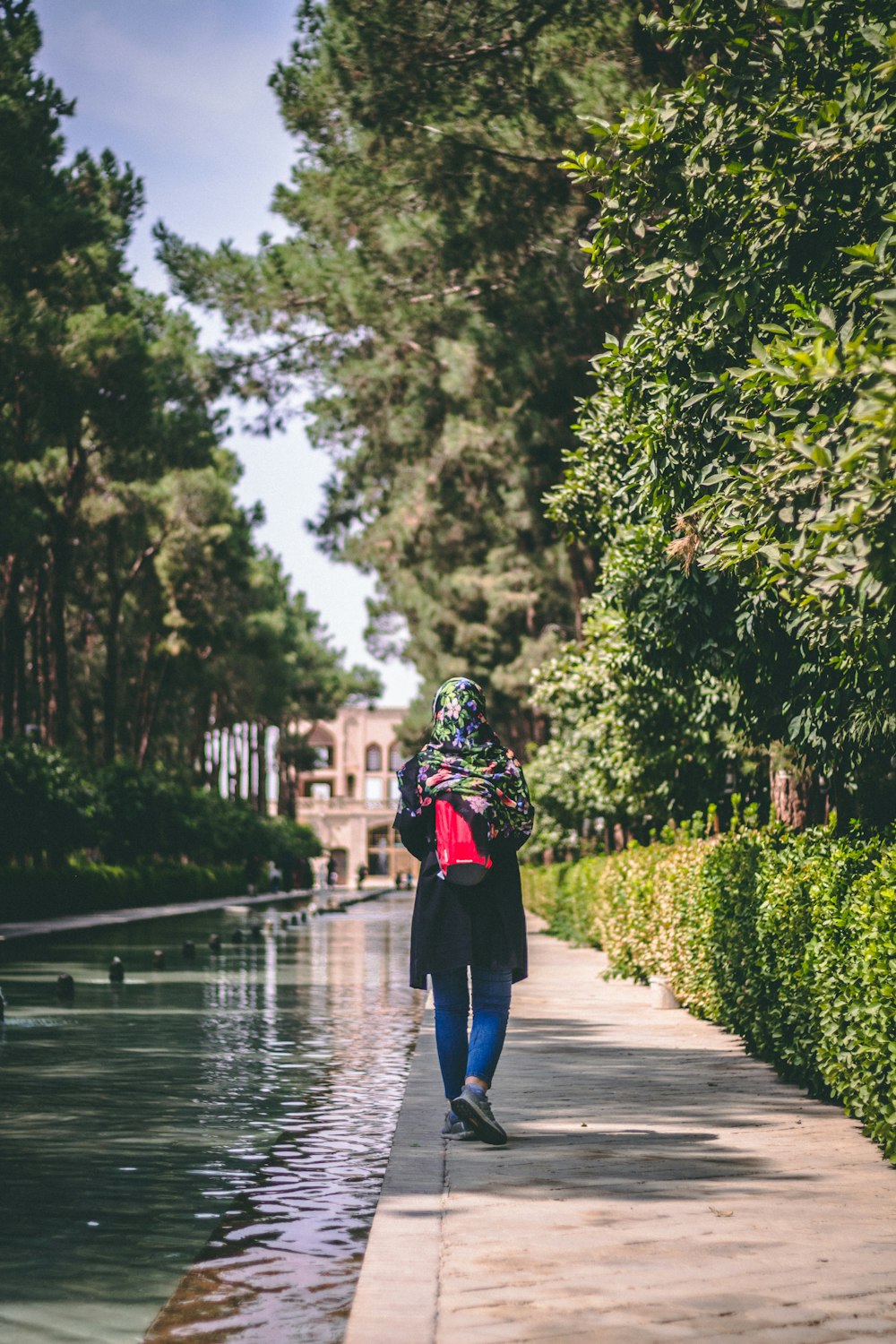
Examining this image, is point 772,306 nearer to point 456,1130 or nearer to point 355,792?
point 456,1130

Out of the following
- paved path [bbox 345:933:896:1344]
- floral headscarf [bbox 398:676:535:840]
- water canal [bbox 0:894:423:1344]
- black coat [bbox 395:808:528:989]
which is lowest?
water canal [bbox 0:894:423:1344]

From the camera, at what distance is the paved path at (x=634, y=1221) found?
4.19 m

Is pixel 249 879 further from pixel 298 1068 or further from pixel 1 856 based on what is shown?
pixel 298 1068

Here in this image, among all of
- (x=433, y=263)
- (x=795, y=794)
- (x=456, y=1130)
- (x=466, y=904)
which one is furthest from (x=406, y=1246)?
(x=433, y=263)

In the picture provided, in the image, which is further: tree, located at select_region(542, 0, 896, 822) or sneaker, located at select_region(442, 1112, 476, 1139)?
sneaker, located at select_region(442, 1112, 476, 1139)

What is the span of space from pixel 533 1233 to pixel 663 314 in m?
4.70

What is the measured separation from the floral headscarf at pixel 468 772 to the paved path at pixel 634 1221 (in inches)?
52.9

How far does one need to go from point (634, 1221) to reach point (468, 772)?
7.32 feet

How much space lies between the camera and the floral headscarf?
274 inches

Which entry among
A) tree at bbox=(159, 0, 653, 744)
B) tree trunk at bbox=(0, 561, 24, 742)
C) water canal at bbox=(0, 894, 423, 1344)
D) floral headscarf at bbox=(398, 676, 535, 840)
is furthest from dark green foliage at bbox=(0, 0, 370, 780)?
floral headscarf at bbox=(398, 676, 535, 840)

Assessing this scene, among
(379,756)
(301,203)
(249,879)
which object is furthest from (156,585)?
(379,756)

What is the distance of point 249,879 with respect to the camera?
198 ft

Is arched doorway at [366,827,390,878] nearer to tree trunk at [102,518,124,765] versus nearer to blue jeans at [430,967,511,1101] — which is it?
tree trunk at [102,518,124,765]

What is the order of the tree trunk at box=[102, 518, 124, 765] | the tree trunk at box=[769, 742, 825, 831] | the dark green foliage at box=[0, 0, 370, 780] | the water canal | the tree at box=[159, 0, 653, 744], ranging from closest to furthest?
1. the water canal
2. the tree trunk at box=[769, 742, 825, 831]
3. the tree at box=[159, 0, 653, 744]
4. the dark green foliage at box=[0, 0, 370, 780]
5. the tree trunk at box=[102, 518, 124, 765]
